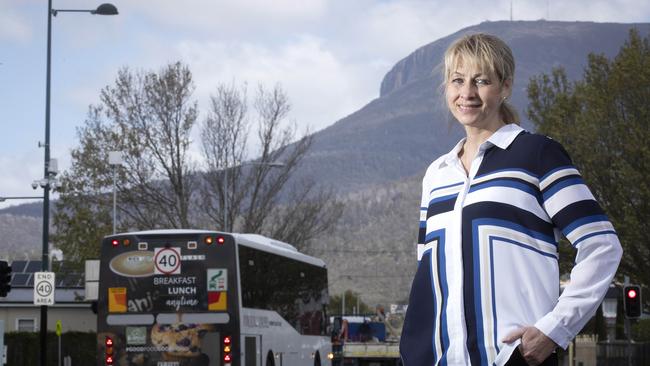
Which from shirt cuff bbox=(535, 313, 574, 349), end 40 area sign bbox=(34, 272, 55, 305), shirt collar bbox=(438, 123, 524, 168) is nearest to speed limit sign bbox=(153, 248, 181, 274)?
end 40 area sign bbox=(34, 272, 55, 305)

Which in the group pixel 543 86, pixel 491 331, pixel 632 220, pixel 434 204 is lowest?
pixel 491 331

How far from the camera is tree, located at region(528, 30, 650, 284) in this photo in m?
44.2

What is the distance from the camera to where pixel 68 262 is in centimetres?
5888

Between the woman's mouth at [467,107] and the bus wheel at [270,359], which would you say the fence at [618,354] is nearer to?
the bus wheel at [270,359]

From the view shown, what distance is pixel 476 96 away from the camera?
13.9 feet

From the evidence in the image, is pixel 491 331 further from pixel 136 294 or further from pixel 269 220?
pixel 269 220

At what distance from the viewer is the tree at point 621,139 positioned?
1738 inches

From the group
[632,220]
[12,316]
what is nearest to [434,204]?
[632,220]

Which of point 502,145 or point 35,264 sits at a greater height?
point 35,264

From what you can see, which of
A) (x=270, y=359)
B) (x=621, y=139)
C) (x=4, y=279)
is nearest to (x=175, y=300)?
(x=270, y=359)

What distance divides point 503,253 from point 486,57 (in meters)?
0.62

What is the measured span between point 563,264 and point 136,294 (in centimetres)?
2138

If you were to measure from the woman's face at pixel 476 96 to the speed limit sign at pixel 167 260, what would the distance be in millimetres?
23348

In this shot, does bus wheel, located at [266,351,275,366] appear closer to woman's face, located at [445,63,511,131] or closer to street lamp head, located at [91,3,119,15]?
street lamp head, located at [91,3,119,15]
